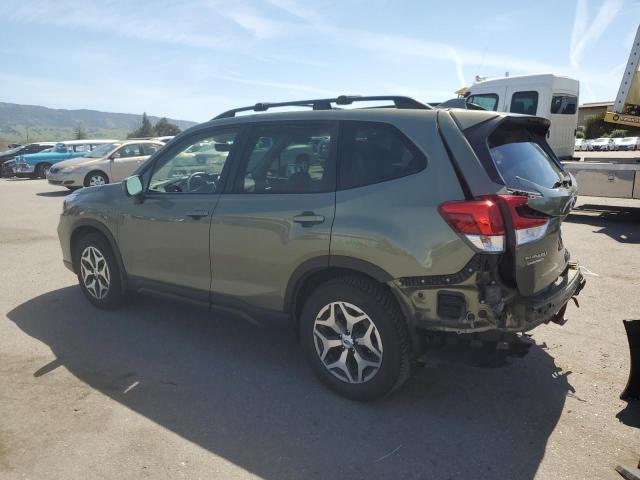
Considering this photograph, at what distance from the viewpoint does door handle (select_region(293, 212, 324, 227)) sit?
3.26 metres

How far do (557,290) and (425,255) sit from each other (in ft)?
3.14

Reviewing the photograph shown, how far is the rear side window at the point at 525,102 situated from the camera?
37.5 feet

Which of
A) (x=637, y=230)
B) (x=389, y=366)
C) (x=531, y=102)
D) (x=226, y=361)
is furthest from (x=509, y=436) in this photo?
(x=531, y=102)

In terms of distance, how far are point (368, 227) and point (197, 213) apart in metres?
1.53

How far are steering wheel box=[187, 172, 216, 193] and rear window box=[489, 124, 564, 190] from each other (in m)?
2.09

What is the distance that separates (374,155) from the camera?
3.19 metres

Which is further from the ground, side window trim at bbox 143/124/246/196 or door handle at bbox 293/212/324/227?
side window trim at bbox 143/124/246/196

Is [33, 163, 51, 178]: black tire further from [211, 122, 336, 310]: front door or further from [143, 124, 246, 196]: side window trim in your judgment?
[211, 122, 336, 310]: front door

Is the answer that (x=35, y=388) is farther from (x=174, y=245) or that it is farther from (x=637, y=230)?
(x=637, y=230)

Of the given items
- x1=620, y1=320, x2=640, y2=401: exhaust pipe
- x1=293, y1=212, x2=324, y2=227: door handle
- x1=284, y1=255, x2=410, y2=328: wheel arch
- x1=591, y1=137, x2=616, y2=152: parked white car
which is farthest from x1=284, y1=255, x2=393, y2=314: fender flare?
x1=591, y1=137, x2=616, y2=152: parked white car

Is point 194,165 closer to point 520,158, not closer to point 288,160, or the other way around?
point 288,160

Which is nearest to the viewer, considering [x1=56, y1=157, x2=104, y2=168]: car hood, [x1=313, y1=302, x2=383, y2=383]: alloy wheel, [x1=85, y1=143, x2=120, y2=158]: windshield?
[x1=313, y1=302, x2=383, y2=383]: alloy wheel

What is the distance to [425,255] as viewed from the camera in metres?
2.85

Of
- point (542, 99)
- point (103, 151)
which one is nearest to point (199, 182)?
point (542, 99)
